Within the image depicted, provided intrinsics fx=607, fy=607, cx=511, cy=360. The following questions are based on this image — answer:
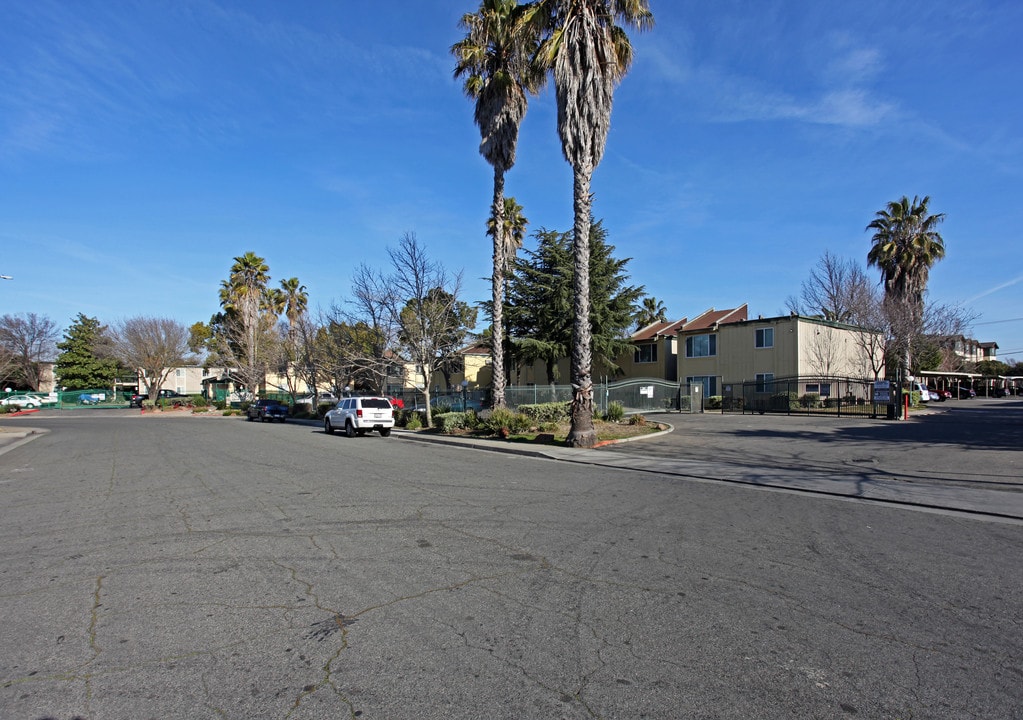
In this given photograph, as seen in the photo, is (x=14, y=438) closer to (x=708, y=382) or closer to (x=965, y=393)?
(x=708, y=382)

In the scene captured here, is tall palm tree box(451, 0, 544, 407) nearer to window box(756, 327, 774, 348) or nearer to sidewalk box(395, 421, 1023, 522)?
sidewalk box(395, 421, 1023, 522)

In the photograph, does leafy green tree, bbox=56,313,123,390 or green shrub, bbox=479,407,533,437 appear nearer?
green shrub, bbox=479,407,533,437

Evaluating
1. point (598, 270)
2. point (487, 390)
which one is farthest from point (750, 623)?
point (598, 270)

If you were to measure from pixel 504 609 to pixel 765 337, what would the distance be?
128 feet

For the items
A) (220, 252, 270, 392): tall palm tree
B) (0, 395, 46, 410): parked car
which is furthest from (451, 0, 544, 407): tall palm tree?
(0, 395, 46, 410): parked car

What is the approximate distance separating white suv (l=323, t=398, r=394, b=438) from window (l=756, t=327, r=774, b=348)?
86.3 feet

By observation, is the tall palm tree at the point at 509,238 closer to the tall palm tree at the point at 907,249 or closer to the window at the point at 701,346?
the window at the point at 701,346

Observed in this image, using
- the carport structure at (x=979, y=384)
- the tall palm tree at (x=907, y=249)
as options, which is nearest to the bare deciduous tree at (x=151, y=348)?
the tall palm tree at (x=907, y=249)

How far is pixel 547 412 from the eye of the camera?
23656 mm

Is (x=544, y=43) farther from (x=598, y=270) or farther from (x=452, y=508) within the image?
(x=598, y=270)

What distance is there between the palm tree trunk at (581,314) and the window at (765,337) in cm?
2553

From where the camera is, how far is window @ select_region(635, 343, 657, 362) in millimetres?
47372

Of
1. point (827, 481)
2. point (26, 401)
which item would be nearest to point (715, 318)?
point (827, 481)

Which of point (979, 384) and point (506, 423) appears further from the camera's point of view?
point (979, 384)
